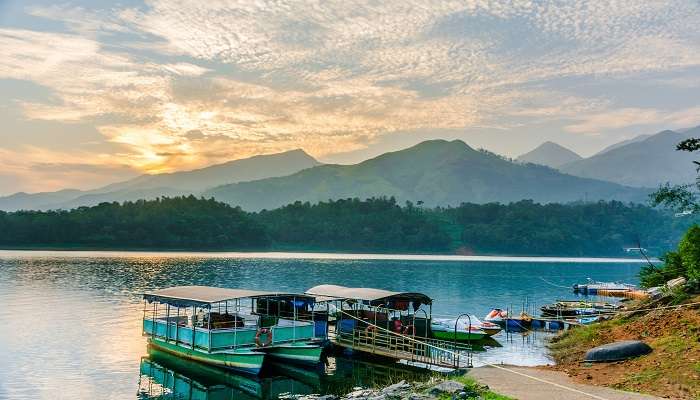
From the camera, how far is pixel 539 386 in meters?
23.6

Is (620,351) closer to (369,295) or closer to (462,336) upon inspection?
(369,295)

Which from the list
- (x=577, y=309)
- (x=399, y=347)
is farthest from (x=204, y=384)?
(x=577, y=309)

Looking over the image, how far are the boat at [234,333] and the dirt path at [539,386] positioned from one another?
36.5 feet

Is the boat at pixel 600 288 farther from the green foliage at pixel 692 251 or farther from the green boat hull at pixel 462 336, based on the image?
the green foliage at pixel 692 251

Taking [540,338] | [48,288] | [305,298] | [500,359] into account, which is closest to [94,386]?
[305,298]

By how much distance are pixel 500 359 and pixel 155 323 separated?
22.3 m

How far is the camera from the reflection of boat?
30.1m

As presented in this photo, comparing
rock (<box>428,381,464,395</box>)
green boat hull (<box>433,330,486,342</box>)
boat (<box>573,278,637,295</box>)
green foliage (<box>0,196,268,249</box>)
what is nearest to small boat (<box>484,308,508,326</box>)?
green boat hull (<box>433,330,486,342</box>)

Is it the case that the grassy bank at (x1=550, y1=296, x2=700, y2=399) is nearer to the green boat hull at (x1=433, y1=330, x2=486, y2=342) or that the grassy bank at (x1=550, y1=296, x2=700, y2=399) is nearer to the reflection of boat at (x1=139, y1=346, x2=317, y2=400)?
the green boat hull at (x1=433, y1=330, x2=486, y2=342)

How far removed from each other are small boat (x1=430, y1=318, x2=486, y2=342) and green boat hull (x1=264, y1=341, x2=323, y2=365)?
13.2 meters

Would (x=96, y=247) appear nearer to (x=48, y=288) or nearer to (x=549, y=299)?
(x=48, y=288)

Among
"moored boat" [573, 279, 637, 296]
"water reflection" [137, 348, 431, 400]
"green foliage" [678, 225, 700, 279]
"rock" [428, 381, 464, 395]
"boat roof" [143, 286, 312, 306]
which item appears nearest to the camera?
"rock" [428, 381, 464, 395]

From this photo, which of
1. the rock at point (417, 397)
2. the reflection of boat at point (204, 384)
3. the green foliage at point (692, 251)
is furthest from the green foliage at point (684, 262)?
the reflection of boat at point (204, 384)

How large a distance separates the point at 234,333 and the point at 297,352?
12.3 ft
